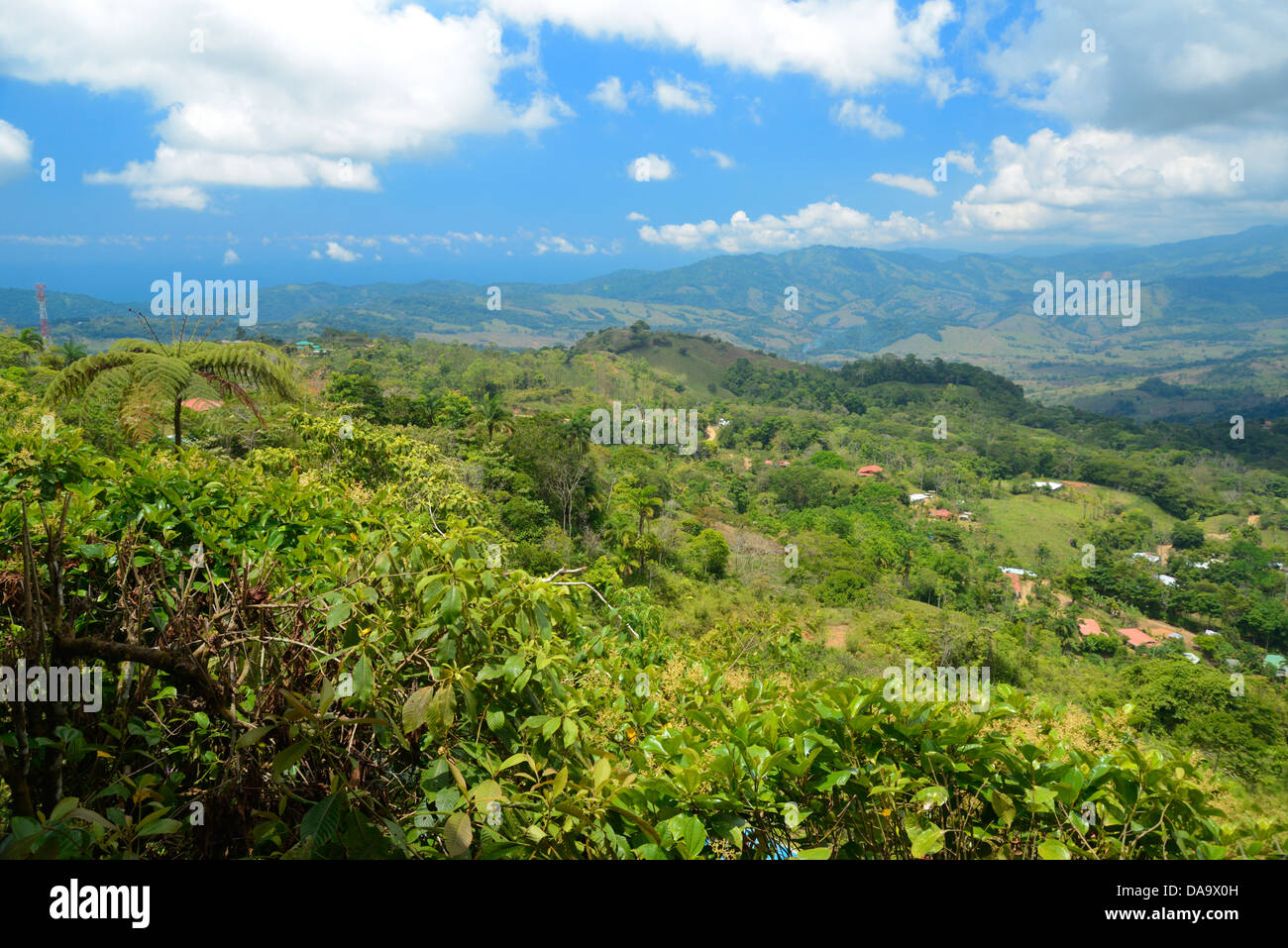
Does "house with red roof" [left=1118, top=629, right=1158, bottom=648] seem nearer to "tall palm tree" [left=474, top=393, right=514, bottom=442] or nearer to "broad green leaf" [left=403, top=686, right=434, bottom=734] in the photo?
"tall palm tree" [left=474, top=393, right=514, bottom=442]

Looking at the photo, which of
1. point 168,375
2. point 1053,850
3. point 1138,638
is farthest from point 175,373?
point 1138,638

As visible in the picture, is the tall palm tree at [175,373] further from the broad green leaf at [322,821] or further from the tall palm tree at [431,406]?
the tall palm tree at [431,406]

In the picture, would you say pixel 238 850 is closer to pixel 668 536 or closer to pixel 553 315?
pixel 668 536

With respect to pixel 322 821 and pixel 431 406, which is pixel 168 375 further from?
pixel 431 406

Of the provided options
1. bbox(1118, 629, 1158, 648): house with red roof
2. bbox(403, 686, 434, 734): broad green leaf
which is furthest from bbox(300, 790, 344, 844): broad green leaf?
bbox(1118, 629, 1158, 648): house with red roof

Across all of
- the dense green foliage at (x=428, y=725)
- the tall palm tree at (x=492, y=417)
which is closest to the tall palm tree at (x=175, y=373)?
the dense green foliage at (x=428, y=725)

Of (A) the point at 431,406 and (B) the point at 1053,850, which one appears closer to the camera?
(B) the point at 1053,850
